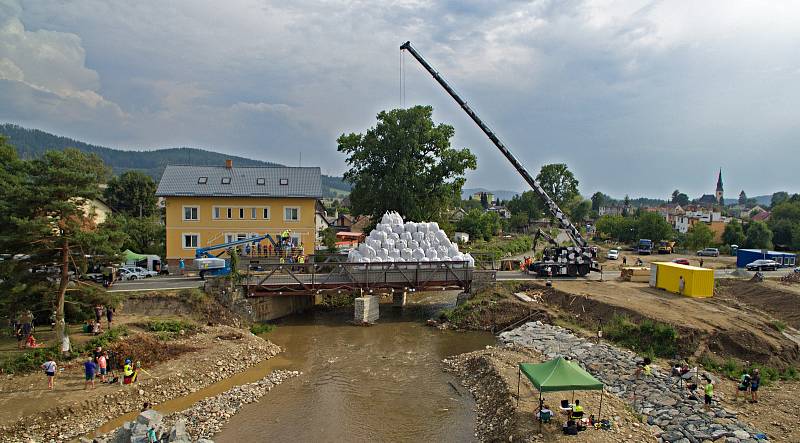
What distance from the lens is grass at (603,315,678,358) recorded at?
2478cm

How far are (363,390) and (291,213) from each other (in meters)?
23.3

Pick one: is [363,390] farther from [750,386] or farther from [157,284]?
[157,284]

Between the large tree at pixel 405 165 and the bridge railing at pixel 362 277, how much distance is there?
486 inches

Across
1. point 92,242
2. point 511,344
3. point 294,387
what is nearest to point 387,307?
point 511,344

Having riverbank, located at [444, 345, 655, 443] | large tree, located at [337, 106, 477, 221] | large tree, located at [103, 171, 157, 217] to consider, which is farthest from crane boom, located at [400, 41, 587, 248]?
large tree, located at [103, 171, 157, 217]

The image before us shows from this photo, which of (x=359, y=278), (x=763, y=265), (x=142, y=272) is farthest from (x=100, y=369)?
(x=763, y=265)

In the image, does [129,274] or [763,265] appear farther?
[763,265]

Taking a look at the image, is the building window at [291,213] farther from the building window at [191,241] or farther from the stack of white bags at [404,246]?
the stack of white bags at [404,246]

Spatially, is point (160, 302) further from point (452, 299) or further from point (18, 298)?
point (452, 299)

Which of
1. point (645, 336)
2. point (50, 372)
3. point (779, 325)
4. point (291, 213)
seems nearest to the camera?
point (50, 372)

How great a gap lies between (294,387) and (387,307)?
51.5 ft

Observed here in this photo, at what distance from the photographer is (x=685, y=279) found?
32844mm

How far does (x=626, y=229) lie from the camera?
81.8m

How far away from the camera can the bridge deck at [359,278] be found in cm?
3161
